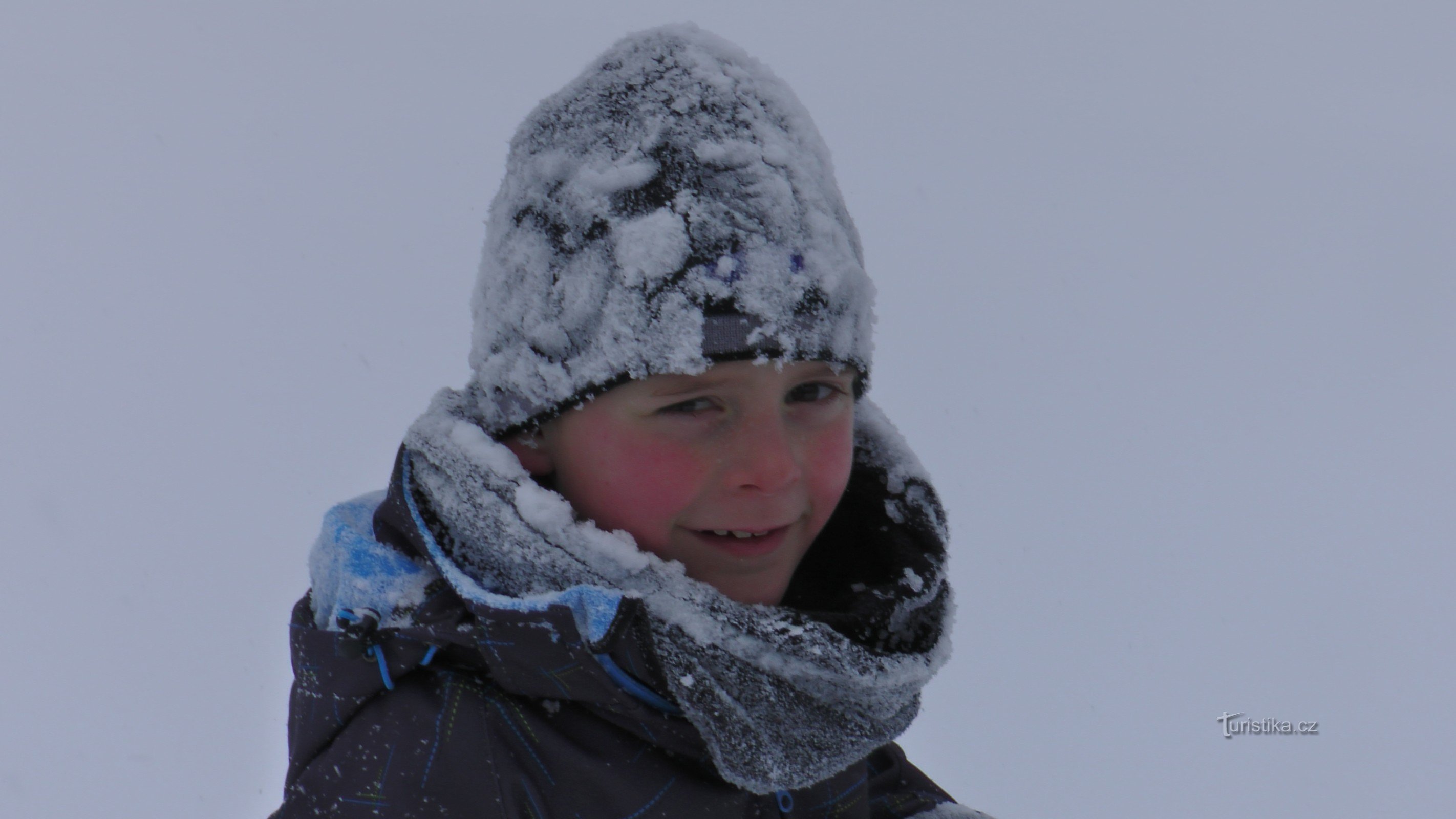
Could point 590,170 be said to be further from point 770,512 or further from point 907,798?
point 907,798

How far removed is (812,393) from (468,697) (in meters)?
0.43

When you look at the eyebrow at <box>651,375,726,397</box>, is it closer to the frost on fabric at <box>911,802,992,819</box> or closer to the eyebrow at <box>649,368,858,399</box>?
the eyebrow at <box>649,368,858,399</box>

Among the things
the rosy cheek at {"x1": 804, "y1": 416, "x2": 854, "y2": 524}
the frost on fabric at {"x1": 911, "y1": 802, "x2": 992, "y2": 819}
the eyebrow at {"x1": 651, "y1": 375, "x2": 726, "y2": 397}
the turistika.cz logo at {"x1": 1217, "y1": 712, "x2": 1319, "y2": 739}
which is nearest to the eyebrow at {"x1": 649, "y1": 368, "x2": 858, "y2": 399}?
the eyebrow at {"x1": 651, "y1": 375, "x2": 726, "y2": 397}

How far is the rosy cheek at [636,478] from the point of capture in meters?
1.07

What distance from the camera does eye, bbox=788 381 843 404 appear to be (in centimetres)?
113

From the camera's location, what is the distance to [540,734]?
1042mm

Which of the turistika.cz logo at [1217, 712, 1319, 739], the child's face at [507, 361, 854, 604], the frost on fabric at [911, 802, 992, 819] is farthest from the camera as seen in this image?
the turistika.cz logo at [1217, 712, 1319, 739]

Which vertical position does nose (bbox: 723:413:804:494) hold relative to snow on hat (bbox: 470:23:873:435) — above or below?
below

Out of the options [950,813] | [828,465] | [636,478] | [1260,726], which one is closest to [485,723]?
[636,478]

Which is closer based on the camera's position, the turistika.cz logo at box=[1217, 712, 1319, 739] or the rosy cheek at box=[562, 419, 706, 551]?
the rosy cheek at box=[562, 419, 706, 551]

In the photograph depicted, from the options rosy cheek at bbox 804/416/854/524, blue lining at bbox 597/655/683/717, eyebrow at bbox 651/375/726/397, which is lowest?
blue lining at bbox 597/655/683/717

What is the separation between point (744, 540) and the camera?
114 cm

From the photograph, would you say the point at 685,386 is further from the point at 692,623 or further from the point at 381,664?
the point at 381,664

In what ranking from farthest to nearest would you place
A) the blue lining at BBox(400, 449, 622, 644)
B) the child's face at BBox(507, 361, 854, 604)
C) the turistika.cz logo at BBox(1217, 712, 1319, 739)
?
the turistika.cz logo at BBox(1217, 712, 1319, 739) → the child's face at BBox(507, 361, 854, 604) → the blue lining at BBox(400, 449, 622, 644)
